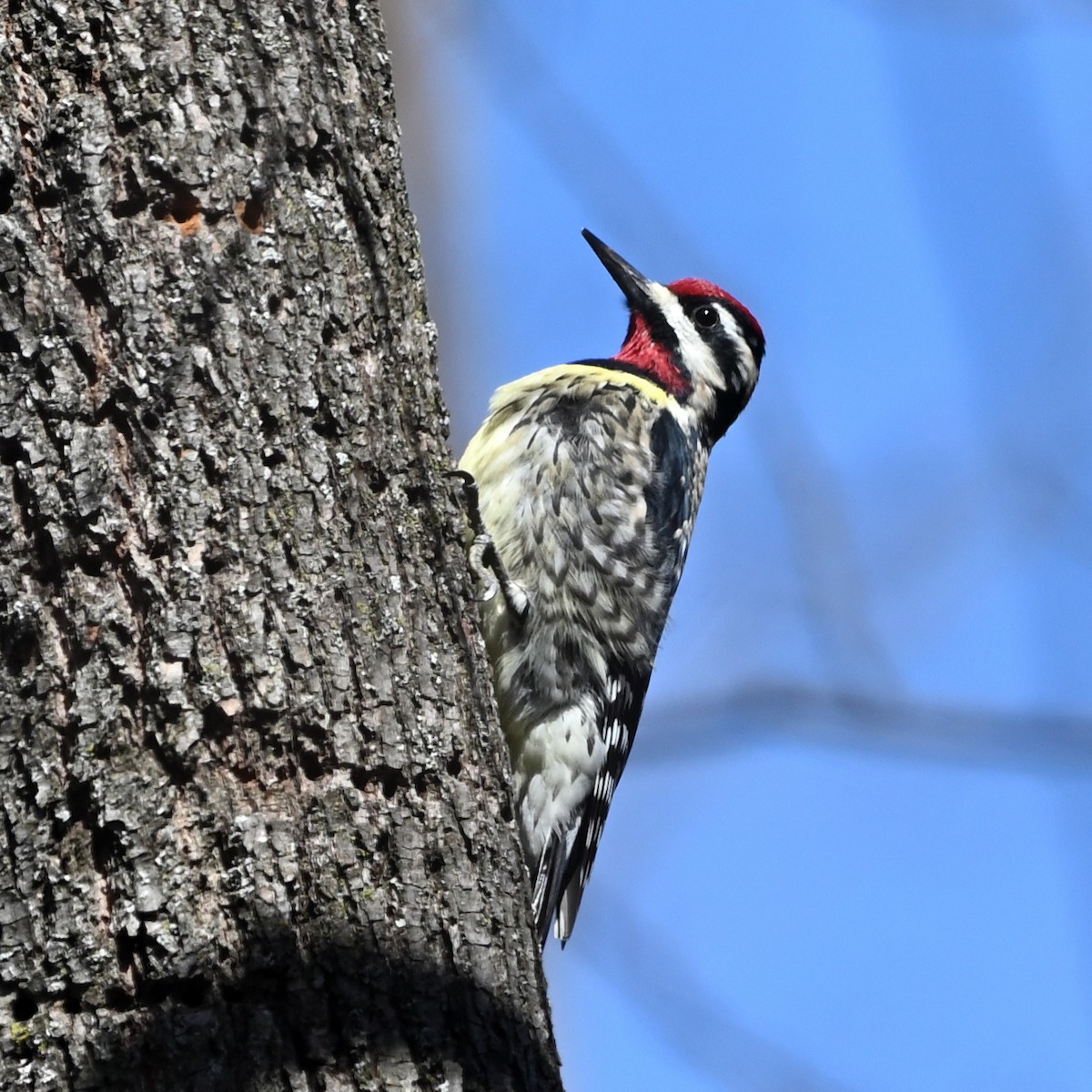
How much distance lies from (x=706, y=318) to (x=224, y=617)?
2.89 meters

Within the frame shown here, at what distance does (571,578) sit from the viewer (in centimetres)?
347

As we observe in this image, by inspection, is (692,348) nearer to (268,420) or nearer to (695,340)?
(695,340)

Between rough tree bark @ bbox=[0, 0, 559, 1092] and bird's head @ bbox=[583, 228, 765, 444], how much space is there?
7.57 feet

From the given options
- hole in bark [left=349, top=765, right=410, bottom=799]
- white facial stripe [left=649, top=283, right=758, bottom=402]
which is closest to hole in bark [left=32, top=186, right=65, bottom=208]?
hole in bark [left=349, top=765, right=410, bottom=799]

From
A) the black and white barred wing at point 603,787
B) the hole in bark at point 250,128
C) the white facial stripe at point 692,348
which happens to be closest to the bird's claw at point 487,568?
the black and white barred wing at point 603,787

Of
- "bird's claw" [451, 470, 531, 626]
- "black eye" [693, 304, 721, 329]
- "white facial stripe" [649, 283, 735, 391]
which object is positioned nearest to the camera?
"bird's claw" [451, 470, 531, 626]

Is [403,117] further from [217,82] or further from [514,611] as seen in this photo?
[217,82]

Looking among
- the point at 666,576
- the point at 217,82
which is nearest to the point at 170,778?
the point at 217,82

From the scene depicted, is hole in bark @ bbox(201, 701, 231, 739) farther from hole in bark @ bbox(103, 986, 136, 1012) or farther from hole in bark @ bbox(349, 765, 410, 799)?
hole in bark @ bbox(103, 986, 136, 1012)

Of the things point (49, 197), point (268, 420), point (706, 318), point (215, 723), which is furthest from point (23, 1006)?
point (706, 318)

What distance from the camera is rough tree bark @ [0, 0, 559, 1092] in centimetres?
169

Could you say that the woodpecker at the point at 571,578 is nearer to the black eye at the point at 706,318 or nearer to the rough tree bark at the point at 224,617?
the black eye at the point at 706,318

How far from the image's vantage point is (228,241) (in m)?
1.96

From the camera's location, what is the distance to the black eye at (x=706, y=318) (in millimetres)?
4461
